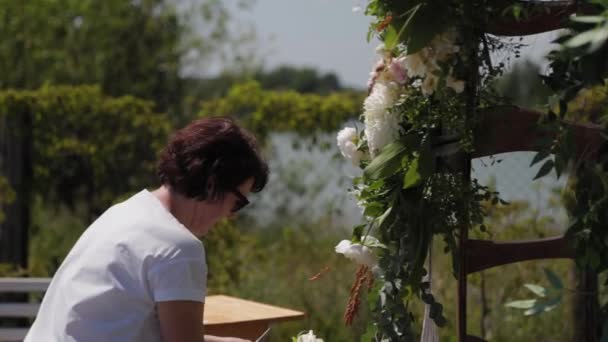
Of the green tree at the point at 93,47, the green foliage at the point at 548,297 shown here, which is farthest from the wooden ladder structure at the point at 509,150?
the green tree at the point at 93,47

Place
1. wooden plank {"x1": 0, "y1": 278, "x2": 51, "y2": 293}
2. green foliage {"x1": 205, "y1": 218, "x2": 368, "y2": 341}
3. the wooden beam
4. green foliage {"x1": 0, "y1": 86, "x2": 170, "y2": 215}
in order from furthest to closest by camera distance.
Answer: green foliage {"x1": 0, "y1": 86, "x2": 170, "y2": 215} → green foliage {"x1": 205, "y1": 218, "x2": 368, "y2": 341} → wooden plank {"x1": 0, "y1": 278, "x2": 51, "y2": 293} → the wooden beam

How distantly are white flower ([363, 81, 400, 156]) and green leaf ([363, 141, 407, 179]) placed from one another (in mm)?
36

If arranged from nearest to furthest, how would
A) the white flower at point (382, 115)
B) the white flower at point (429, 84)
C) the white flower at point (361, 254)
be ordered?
the white flower at point (429, 84), the white flower at point (382, 115), the white flower at point (361, 254)

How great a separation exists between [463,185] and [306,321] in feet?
10.4

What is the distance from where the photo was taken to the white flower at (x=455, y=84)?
237 centimetres

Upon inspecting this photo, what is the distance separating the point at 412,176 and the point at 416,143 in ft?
0.26

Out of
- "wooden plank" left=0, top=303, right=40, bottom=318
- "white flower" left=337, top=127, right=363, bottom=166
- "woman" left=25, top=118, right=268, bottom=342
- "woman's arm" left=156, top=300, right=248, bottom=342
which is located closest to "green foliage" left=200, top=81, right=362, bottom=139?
"wooden plank" left=0, top=303, right=40, bottom=318

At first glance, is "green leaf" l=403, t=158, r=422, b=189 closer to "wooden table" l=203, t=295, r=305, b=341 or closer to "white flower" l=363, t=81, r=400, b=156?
"white flower" l=363, t=81, r=400, b=156

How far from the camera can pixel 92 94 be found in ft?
20.9

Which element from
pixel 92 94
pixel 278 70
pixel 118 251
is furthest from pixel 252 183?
pixel 278 70

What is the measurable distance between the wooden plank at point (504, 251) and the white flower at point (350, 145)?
347 mm

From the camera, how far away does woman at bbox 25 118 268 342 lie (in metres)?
2.32

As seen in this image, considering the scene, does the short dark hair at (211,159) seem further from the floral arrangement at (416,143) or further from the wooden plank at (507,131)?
the wooden plank at (507,131)

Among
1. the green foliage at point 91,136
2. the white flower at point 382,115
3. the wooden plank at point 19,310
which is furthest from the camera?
the green foliage at point 91,136
